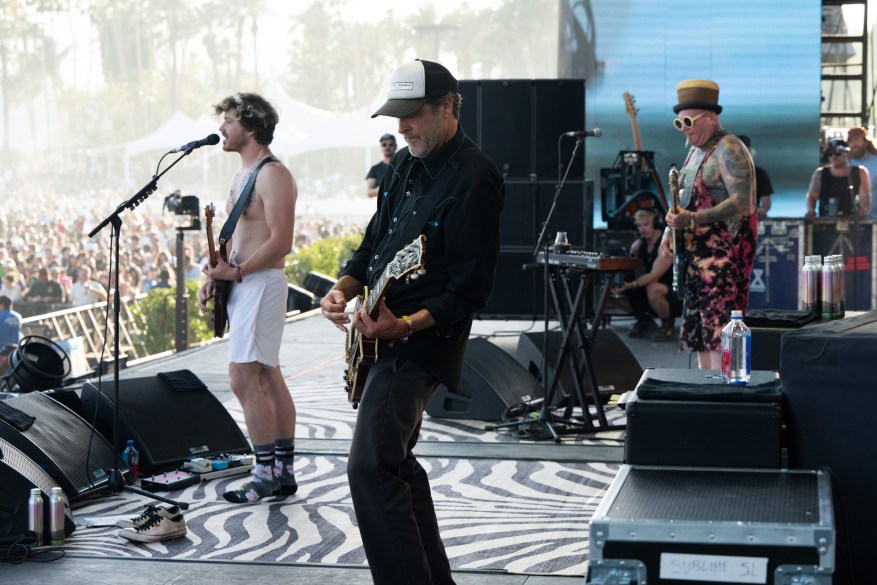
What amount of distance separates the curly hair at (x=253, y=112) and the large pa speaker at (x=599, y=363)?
99.3 inches

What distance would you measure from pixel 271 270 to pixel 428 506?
77.0 inches

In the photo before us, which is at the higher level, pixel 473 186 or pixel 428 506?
pixel 473 186

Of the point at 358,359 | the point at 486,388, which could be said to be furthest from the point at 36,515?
the point at 486,388

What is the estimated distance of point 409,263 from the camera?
3199 millimetres

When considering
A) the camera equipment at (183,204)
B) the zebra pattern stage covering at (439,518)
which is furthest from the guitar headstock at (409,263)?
the camera equipment at (183,204)

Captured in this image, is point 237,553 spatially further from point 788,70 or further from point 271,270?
point 788,70

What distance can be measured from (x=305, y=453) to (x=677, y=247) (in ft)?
7.07

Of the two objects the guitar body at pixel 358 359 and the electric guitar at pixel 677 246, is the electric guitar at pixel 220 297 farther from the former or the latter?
the electric guitar at pixel 677 246

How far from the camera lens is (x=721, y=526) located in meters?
2.40

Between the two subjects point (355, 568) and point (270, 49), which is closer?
point (355, 568)

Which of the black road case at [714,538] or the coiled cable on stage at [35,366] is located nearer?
the black road case at [714,538]

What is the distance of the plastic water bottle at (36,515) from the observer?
4.38m

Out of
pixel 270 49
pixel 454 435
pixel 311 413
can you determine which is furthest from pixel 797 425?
pixel 270 49

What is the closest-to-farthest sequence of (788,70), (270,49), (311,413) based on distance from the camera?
1. (311,413)
2. (788,70)
3. (270,49)
